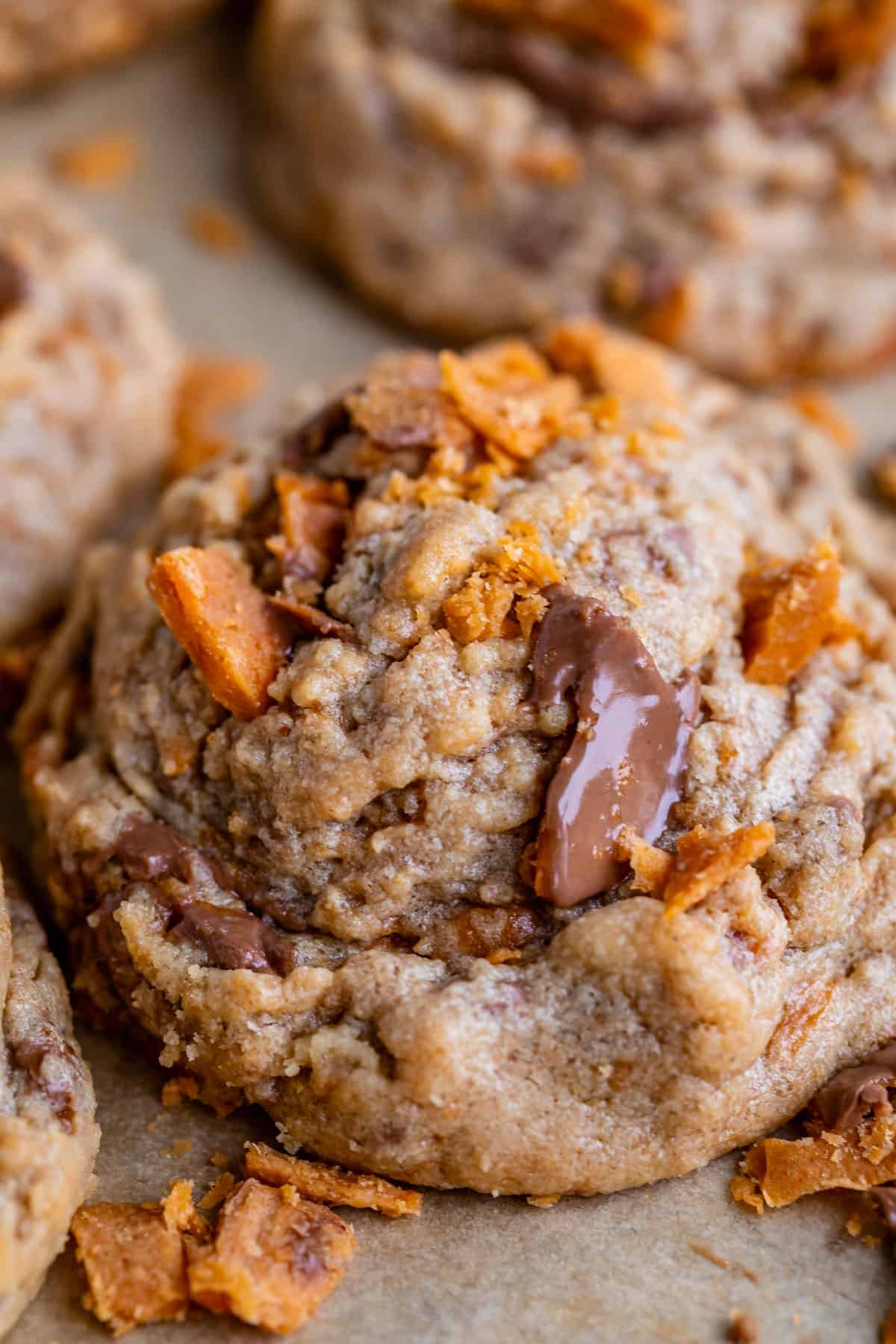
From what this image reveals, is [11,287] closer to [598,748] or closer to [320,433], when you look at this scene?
[320,433]

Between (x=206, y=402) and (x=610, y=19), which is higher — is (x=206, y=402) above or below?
below

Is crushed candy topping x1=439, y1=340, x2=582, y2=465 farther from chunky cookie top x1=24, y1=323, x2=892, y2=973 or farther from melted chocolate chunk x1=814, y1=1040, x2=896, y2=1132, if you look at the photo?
melted chocolate chunk x1=814, y1=1040, x2=896, y2=1132

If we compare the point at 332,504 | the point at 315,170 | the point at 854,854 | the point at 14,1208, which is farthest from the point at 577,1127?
the point at 315,170

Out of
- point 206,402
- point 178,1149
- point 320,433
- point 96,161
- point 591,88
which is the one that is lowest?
point 178,1149

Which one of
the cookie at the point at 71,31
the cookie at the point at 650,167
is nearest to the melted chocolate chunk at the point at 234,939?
the cookie at the point at 650,167

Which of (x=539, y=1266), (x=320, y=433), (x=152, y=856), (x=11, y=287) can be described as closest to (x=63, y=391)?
(x=11, y=287)

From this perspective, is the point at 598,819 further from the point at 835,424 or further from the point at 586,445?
the point at 835,424
